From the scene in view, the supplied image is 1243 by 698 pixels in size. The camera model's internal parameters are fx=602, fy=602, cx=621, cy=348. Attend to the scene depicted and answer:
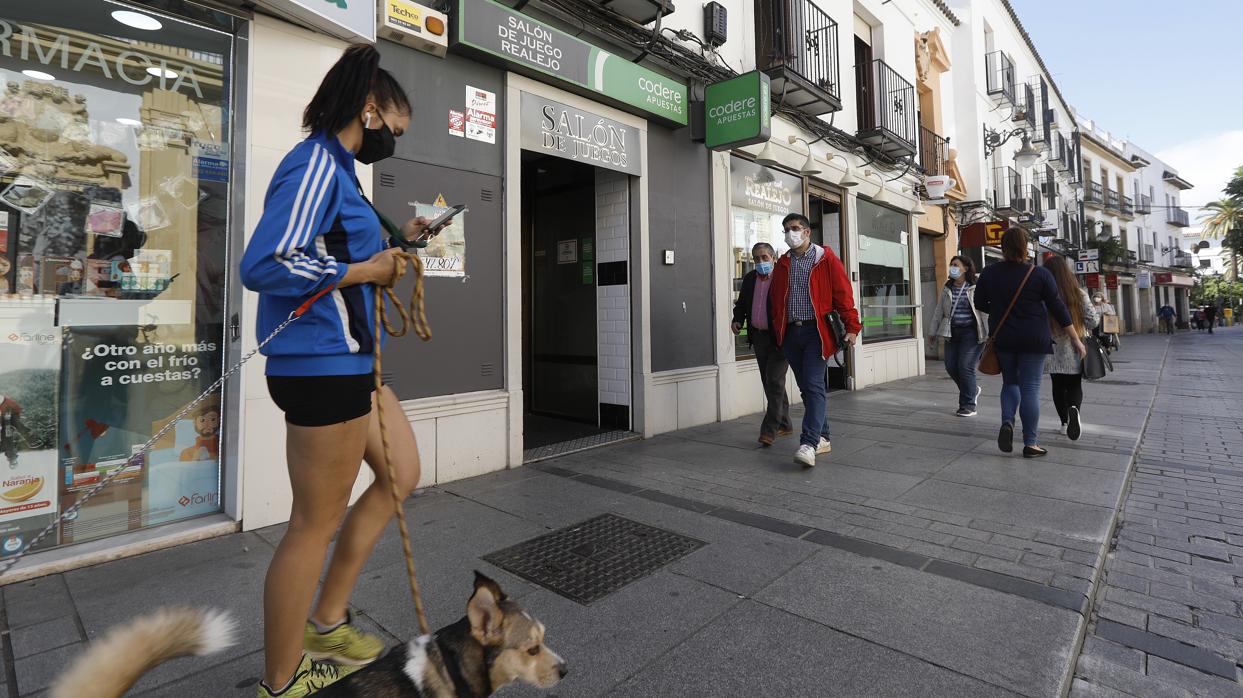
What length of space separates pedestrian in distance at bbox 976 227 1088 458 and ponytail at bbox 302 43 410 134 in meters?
5.17

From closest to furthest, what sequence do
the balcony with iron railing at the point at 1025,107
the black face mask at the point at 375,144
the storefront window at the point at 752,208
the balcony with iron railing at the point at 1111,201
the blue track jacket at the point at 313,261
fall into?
the blue track jacket at the point at 313,261
the black face mask at the point at 375,144
the storefront window at the point at 752,208
the balcony with iron railing at the point at 1025,107
the balcony with iron railing at the point at 1111,201

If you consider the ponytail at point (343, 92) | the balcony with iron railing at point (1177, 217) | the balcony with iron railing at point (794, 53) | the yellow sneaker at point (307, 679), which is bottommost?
the yellow sneaker at point (307, 679)

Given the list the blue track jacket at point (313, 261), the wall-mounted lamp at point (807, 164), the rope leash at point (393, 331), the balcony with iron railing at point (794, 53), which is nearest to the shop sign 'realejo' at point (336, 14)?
the blue track jacket at point (313, 261)

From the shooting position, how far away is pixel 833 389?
387 inches

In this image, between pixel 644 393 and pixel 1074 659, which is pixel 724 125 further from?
pixel 1074 659

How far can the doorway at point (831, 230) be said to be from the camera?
9.70 meters

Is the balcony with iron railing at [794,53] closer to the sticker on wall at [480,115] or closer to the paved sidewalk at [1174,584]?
the sticker on wall at [480,115]

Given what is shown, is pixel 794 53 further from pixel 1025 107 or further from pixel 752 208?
pixel 1025 107

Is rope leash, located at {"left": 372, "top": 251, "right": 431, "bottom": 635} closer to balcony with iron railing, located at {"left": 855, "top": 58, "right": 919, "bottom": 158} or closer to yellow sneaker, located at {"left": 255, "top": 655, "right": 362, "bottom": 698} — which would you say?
yellow sneaker, located at {"left": 255, "top": 655, "right": 362, "bottom": 698}

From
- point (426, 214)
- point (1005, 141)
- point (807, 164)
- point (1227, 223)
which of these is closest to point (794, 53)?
point (807, 164)

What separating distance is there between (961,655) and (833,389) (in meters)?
8.04

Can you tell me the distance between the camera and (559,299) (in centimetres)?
716

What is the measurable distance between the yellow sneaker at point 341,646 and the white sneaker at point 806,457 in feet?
11.5

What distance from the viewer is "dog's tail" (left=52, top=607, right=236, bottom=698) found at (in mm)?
1162
